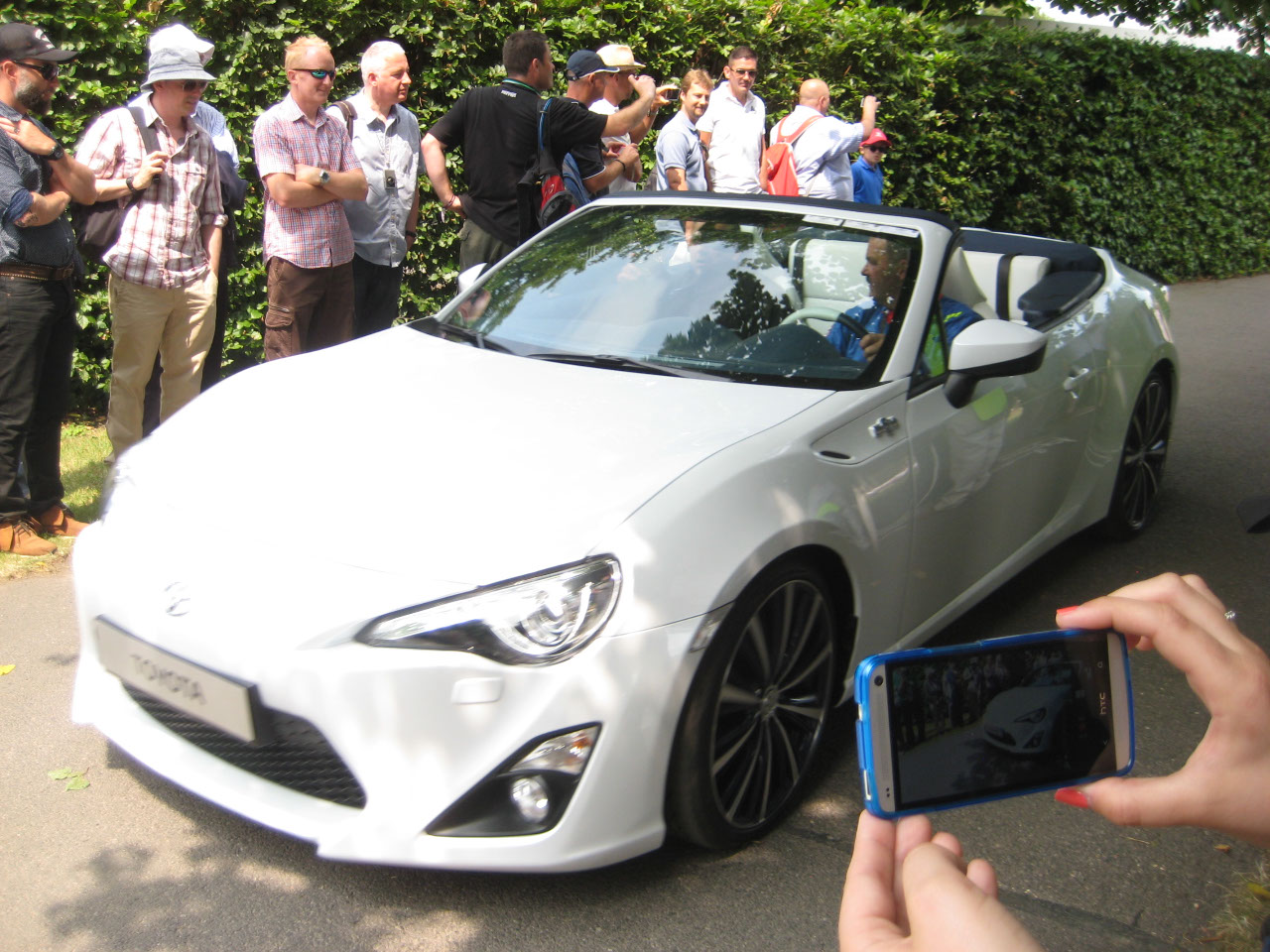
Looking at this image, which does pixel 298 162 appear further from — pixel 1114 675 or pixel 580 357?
pixel 1114 675

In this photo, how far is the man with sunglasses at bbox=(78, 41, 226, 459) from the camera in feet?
17.8

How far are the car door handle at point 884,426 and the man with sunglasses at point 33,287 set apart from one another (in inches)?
128

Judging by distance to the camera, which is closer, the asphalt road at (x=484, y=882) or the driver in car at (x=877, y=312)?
the asphalt road at (x=484, y=882)

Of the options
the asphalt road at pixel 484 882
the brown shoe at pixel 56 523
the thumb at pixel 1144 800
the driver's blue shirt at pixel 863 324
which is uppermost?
the thumb at pixel 1144 800

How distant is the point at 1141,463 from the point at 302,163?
4087mm

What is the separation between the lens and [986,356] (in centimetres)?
367

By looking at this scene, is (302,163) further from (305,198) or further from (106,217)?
(106,217)

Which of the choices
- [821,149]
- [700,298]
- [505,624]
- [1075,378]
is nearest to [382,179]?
[700,298]

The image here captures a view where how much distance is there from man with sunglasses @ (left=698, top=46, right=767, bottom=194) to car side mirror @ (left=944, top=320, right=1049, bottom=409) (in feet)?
16.7

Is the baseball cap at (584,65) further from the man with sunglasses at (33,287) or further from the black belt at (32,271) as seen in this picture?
the black belt at (32,271)

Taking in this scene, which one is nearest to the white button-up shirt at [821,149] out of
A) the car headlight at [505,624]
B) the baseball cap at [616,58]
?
the baseball cap at [616,58]

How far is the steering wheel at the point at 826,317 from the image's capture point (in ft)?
12.3

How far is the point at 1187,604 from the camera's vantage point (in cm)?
117

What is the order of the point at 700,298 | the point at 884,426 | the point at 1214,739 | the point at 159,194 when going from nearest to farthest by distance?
1. the point at 1214,739
2. the point at 884,426
3. the point at 700,298
4. the point at 159,194
